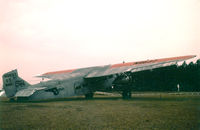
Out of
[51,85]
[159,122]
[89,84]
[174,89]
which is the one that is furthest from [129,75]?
[174,89]

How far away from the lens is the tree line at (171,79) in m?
33.8

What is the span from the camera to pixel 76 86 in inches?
788

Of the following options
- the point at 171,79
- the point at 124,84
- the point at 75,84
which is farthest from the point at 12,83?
the point at 171,79

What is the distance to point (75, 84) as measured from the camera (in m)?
19.9

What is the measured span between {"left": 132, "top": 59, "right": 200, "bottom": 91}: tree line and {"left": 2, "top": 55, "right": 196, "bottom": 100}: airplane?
10257 millimetres

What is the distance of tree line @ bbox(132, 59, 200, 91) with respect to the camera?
111ft

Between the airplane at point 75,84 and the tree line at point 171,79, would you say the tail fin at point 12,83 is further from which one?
the tree line at point 171,79

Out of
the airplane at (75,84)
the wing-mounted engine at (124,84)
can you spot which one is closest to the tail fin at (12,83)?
the airplane at (75,84)

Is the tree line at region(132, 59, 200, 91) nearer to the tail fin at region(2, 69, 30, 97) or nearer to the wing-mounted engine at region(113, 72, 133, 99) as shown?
the wing-mounted engine at region(113, 72, 133, 99)

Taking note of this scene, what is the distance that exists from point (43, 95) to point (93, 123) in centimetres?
1091

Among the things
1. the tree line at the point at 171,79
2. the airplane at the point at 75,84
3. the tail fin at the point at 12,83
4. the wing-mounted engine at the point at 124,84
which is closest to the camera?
the airplane at the point at 75,84

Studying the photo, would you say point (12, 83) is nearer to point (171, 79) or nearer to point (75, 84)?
point (75, 84)

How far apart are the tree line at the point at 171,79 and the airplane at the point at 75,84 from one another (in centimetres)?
1026

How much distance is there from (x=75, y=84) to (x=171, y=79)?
23871mm
